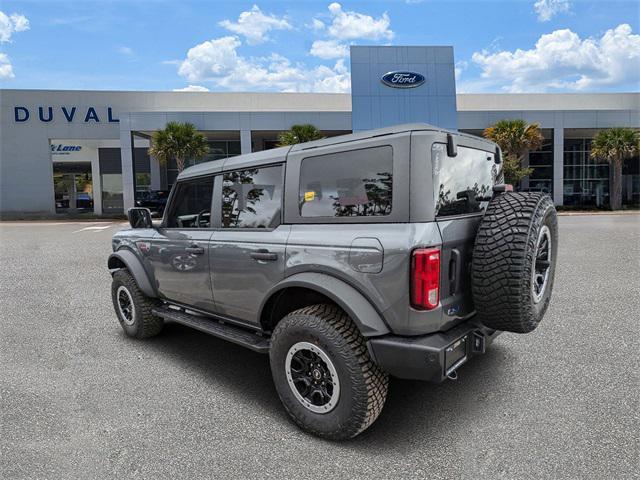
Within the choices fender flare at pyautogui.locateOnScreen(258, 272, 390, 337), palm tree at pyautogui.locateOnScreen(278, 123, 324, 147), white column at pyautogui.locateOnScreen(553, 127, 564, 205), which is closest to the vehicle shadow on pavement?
fender flare at pyautogui.locateOnScreen(258, 272, 390, 337)

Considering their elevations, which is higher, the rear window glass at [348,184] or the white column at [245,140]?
the white column at [245,140]

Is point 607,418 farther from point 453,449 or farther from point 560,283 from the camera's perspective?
point 560,283

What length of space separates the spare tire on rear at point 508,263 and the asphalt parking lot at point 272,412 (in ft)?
2.61

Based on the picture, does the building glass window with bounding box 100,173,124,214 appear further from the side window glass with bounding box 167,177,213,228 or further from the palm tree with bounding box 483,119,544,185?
the side window glass with bounding box 167,177,213,228

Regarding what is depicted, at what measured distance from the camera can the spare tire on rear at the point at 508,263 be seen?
2.70 metres

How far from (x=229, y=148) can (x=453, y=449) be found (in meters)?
→ 32.6

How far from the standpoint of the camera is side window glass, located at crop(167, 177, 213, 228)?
4008 mm

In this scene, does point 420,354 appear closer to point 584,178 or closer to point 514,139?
point 514,139

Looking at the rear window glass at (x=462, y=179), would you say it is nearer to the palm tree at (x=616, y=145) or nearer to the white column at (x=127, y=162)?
the white column at (x=127, y=162)

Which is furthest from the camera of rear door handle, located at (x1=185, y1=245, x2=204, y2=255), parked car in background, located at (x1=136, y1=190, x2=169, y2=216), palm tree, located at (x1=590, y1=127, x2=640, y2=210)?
parked car in background, located at (x1=136, y1=190, x2=169, y2=216)

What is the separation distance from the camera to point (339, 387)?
2773mm

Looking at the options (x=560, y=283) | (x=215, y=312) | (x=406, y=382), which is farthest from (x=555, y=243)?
(x=560, y=283)

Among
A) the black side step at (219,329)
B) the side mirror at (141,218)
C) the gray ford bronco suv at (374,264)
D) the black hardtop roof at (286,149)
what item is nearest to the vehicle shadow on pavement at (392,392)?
the gray ford bronco suv at (374,264)

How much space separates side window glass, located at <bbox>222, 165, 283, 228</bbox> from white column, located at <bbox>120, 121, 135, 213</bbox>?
2491 centimetres
